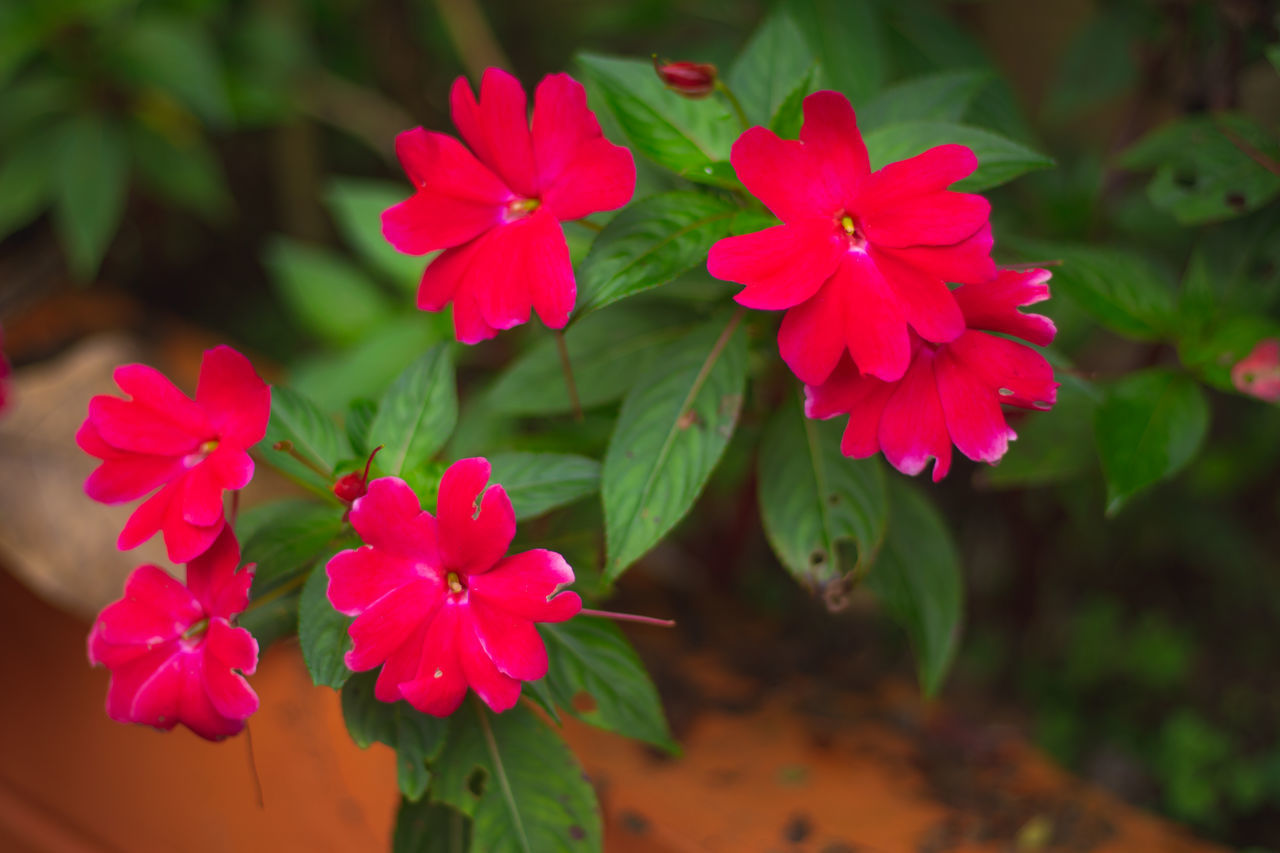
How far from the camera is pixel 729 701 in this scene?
121 centimetres

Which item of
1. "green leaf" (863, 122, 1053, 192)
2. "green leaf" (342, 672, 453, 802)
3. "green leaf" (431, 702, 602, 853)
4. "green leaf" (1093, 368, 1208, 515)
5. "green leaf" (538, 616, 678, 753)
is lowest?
"green leaf" (431, 702, 602, 853)

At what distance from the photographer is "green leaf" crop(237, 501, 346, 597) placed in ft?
2.36

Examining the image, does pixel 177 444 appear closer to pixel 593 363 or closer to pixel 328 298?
pixel 593 363

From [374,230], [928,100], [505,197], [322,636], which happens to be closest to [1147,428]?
[928,100]

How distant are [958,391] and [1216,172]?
0.46 m

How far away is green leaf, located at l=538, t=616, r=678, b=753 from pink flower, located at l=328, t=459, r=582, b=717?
0.52 ft

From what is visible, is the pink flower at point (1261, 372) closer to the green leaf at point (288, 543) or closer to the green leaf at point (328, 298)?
the green leaf at point (288, 543)

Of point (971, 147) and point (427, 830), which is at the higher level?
point (971, 147)

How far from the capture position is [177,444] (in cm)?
68

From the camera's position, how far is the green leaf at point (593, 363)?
93 centimetres

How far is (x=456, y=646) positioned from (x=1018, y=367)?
42 cm

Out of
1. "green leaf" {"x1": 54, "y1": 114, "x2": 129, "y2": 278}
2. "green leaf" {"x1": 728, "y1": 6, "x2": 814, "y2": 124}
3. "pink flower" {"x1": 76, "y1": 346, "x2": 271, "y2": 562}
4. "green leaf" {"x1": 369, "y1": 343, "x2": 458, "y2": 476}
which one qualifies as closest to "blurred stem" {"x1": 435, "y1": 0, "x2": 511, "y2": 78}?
"green leaf" {"x1": 54, "y1": 114, "x2": 129, "y2": 278}

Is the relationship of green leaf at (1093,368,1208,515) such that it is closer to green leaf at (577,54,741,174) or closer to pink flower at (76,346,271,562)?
green leaf at (577,54,741,174)

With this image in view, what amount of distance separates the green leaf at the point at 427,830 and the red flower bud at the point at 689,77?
0.64m
